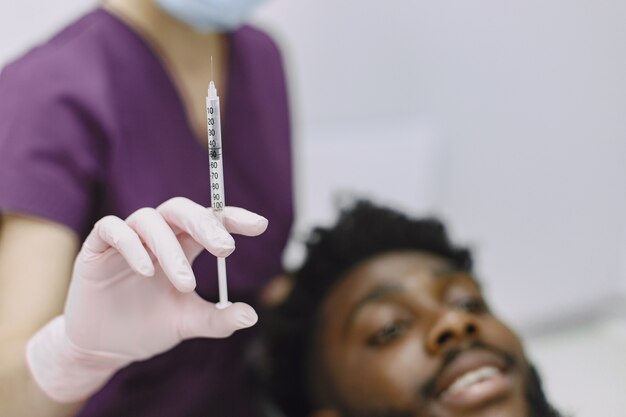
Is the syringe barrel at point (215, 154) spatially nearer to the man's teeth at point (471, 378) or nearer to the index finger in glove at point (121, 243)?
the index finger in glove at point (121, 243)

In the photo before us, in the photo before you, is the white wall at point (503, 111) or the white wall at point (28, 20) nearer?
the white wall at point (503, 111)

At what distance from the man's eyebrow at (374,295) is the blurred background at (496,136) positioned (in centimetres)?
22

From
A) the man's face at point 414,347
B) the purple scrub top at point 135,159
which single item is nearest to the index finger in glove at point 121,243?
the purple scrub top at point 135,159

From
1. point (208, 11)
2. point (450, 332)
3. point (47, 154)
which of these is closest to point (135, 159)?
point (47, 154)

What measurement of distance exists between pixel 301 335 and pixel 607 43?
0.60 metres

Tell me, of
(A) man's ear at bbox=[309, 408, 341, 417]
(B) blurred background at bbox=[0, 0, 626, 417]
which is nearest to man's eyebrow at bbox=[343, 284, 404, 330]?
(A) man's ear at bbox=[309, 408, 341, 417]

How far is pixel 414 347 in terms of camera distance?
0.79 meters

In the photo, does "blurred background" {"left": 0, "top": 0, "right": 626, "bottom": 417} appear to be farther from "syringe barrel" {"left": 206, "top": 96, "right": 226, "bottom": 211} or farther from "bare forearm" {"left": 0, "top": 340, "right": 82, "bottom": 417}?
"bare forearm" {"left": 0, "top": 340, "right": 82, "bottom": 417}

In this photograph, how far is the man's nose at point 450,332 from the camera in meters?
0.77

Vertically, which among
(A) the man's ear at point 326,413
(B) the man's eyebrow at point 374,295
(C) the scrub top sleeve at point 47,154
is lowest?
(A) the man's ear at point 326,413

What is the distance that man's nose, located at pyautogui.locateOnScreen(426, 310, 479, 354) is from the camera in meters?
0.77

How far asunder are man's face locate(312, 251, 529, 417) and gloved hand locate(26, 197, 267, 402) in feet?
0.92

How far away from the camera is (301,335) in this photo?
0.99m

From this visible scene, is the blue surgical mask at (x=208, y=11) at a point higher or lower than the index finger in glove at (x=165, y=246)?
higher
